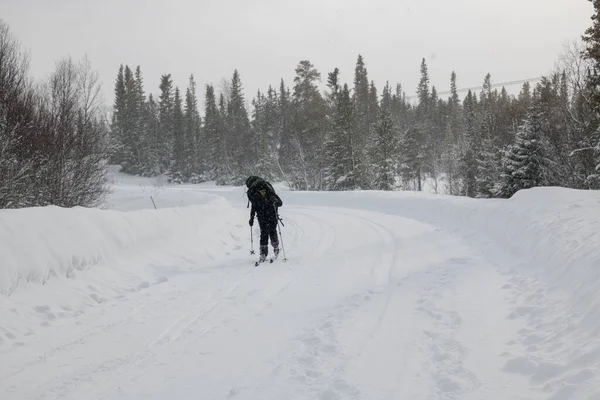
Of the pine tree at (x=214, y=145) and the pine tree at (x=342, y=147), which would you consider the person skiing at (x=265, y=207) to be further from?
the pine tree at (x=214, y=145)

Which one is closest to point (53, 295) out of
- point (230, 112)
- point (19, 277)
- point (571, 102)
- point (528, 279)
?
point (19, 277)

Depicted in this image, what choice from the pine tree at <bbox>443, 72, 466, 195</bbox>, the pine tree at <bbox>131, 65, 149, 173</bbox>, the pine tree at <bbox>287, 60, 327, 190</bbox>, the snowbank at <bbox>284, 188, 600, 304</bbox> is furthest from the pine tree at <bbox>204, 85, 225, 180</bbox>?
the snowbank at <bbox>284, 188, 600, 304</bbox>

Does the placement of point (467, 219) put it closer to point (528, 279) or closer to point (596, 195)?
point (596, 195)

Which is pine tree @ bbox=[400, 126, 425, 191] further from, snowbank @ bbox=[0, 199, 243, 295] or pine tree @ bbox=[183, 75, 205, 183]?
snowbank @ bbox=[0, 199, 243, 295]

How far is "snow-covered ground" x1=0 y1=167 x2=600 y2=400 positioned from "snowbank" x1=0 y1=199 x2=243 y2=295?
0.03m

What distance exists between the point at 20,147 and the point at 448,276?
13.6m

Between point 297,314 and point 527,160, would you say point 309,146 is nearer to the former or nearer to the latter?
point 527,160

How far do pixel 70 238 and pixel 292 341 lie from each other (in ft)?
14.2

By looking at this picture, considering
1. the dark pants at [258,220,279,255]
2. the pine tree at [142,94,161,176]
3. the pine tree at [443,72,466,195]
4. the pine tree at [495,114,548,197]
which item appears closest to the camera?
the dark pants at [258,220,279,255]

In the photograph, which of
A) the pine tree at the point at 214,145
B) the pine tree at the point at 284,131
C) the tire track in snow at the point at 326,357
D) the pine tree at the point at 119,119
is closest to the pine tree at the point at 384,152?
the pine tree at the point at 284,131

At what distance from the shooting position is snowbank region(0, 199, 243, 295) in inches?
217

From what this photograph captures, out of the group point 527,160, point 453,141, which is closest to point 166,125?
point 453,141

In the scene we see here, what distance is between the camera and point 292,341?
4.47 meters

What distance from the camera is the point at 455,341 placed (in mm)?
4328
